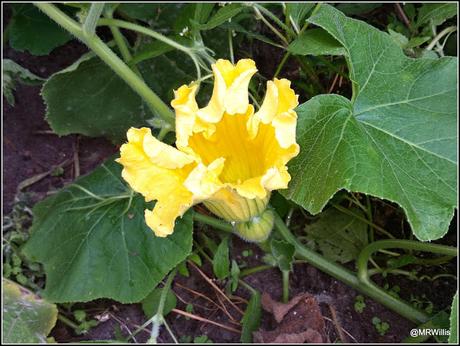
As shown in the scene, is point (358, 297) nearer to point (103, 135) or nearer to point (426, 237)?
point (426, 237)

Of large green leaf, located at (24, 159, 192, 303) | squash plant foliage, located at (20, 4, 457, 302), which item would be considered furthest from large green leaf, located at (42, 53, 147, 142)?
large green leaf, located at (24, 159, 192, 303)

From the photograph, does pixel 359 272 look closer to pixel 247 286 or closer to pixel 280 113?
Result: pixel 247 286

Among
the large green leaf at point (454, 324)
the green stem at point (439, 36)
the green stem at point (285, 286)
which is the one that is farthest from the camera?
the green stem at point (285, 286)

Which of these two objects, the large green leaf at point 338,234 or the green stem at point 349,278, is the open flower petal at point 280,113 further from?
the large green leaf at point 338,234

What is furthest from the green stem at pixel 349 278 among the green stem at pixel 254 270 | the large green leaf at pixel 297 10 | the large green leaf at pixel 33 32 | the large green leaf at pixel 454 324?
the large green leaf at pixel 33 32

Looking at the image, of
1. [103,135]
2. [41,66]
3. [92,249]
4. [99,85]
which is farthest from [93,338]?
[41,66]

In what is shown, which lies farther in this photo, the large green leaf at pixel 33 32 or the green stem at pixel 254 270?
the large green leaf at pixel 33 32

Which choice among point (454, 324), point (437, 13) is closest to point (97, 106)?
point (437, 13)

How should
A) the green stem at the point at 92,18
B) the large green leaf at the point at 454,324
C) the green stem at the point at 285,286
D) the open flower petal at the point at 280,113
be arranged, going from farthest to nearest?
1. the green stem at the point at 285,286
2. the green stem at the point at 92,18
3. the large green leaf at the point at 454,324
4. the open flower petal at the point at 280,113
